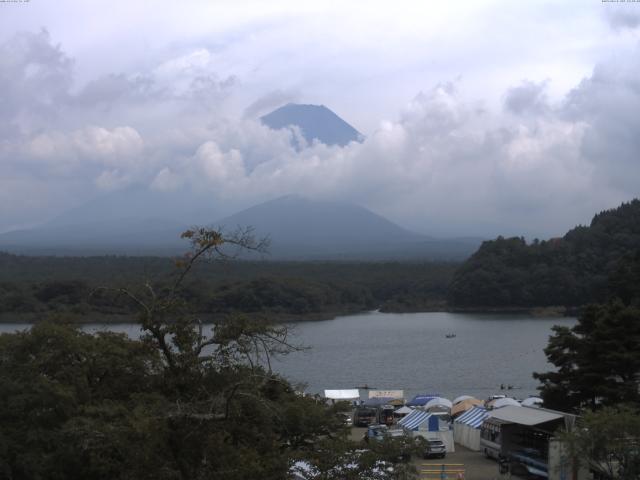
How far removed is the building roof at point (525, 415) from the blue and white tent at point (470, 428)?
116cm

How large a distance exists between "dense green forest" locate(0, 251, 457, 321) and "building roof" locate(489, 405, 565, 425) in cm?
2021

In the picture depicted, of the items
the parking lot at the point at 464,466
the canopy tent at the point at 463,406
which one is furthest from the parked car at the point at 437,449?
the canopy tent at the point at 463,406

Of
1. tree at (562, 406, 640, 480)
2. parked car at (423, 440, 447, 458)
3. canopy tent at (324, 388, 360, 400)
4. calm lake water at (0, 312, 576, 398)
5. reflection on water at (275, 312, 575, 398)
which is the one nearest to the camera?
tree at (562, 406, 640, 480)

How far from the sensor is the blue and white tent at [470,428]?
43.7 feet

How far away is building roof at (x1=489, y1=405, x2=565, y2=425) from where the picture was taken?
10.9 meters

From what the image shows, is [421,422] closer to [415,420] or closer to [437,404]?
[415,420]

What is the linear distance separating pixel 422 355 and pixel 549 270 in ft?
73.6

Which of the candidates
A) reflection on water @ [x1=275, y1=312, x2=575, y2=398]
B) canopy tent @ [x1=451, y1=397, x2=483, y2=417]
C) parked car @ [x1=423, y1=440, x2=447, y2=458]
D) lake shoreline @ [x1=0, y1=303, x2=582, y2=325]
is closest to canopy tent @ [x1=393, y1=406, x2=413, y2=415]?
canopy tent @ [x1=451, y1=397, x2=483, y2=417]

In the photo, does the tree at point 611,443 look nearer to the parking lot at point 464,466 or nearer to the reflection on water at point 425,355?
the parking lot at point 464,466

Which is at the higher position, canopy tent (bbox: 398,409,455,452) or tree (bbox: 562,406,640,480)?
tree (bbox: 562,406,640,480)

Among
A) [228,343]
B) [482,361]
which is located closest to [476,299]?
[482,361]

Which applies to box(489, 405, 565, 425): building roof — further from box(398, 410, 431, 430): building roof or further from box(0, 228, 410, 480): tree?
box(0, 228, 410, 480): tree

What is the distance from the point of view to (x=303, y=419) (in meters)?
8.99

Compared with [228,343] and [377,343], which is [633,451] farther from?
[377,343]
